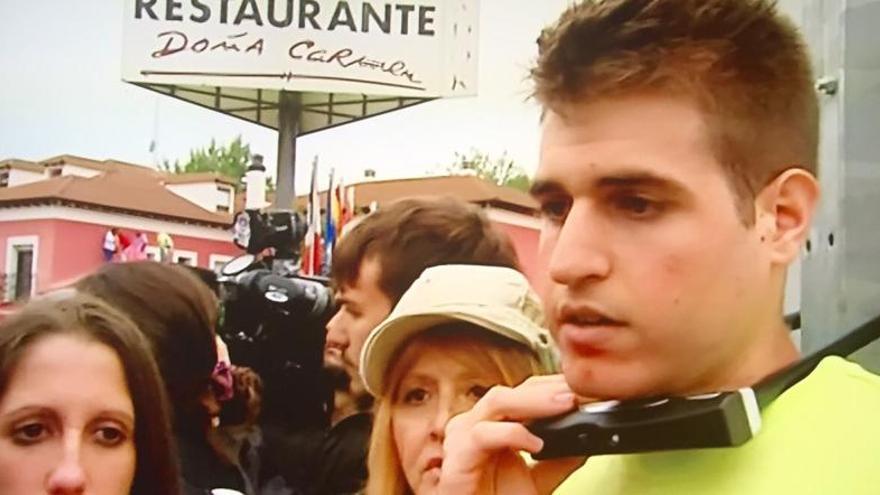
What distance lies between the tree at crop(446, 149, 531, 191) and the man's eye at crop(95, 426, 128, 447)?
44cm

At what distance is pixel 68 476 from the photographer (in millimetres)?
933

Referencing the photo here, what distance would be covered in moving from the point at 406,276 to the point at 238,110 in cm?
30

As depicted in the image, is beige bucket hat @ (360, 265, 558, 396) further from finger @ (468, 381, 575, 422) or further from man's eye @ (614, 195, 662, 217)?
man's eye @ (614, 195, 662, 217)

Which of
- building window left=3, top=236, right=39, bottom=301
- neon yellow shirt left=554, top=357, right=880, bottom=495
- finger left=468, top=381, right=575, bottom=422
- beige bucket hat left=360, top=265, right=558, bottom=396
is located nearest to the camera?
neon yellow shirt left=554, top=357, right=880, bottom=495

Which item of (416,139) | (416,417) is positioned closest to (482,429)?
(416,417)

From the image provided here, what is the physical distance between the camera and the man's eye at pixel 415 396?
1069 millimetres

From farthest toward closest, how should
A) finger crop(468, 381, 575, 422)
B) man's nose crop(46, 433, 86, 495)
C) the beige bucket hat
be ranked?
the beige bucket hat
man's nose crop(46, 433, 86, 495)
finger crop(468, 381, 575, 422)

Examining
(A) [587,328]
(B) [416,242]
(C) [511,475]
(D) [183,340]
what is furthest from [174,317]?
(A) [587,328]

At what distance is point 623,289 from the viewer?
53 cm

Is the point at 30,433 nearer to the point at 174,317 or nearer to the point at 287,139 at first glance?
the point at 174,317

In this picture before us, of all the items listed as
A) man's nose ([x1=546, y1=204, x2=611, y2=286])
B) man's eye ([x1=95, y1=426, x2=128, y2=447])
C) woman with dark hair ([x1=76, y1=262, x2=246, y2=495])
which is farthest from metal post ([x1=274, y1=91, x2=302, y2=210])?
man's nose ([x1=546, y1=204, x2=611, y2=286])

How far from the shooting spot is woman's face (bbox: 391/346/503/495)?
3.44 ft

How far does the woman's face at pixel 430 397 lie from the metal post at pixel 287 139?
29 cm

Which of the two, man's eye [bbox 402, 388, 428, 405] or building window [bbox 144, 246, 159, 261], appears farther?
building window [bbox 144, 246, 159, 261]
